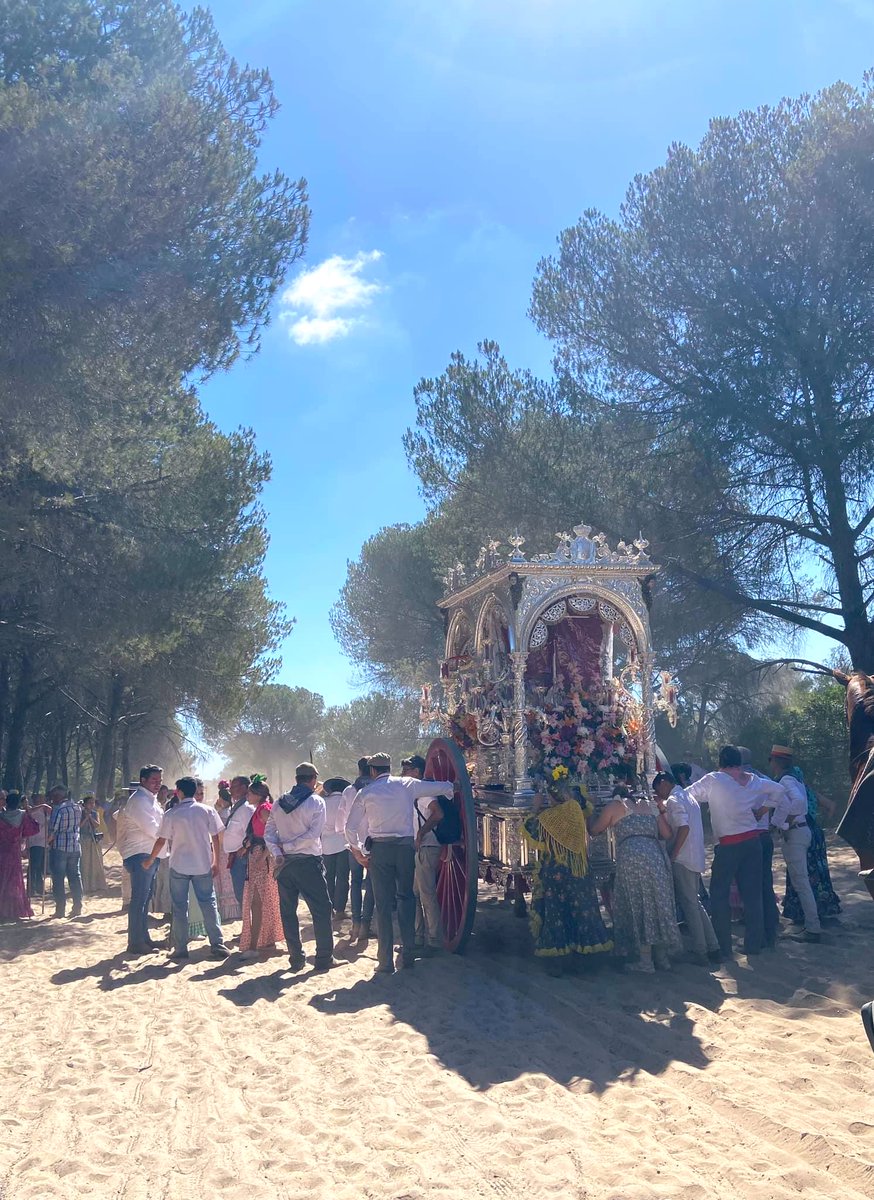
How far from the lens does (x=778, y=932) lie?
8742 mm

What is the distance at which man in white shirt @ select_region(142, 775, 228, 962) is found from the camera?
347 inches

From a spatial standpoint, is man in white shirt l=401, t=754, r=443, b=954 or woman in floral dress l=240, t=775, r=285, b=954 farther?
woman in floral dress l=240, t=775, r=285, b=954

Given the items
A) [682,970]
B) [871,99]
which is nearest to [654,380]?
[871,99]

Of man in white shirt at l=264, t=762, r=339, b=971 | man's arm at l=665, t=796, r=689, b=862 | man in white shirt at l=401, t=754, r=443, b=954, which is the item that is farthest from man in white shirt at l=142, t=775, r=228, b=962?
man's arm at l=665, t=796, r=689, b=862

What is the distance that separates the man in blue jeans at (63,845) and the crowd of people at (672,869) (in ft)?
21.3

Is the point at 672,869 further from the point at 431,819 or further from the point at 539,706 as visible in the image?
the point at 539,706

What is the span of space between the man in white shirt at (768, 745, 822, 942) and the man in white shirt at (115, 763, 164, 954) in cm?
571

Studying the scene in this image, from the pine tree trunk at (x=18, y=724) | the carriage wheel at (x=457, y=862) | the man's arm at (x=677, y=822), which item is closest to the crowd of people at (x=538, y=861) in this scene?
the man's arm at (x=677, y=822)

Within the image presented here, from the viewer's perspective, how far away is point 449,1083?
5160 millimetres

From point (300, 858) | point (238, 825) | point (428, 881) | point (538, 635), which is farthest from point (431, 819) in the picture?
point (238, 825)

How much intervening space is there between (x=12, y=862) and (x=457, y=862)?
264 inches

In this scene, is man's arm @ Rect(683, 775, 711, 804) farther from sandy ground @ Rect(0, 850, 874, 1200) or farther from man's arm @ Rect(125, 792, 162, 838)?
man's arm @ Rect(125, 792, 162, 838)

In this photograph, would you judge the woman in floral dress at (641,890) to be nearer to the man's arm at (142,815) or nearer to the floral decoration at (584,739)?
the floral decoration at (584,739)

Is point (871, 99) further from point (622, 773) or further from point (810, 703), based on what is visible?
point (622, 773)
